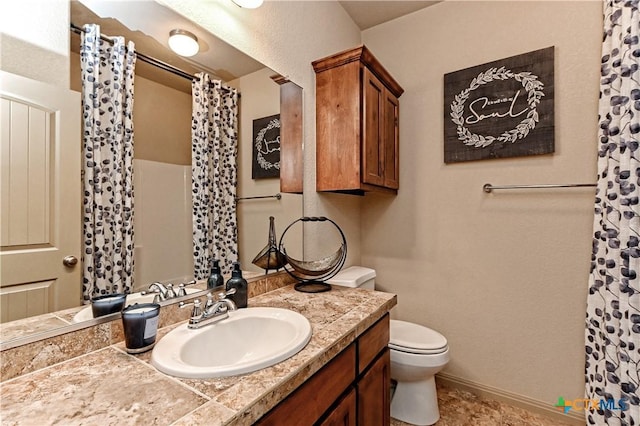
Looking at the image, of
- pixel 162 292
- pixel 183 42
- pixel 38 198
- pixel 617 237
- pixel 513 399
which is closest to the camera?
pixel 38 198

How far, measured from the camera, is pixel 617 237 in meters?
1.40

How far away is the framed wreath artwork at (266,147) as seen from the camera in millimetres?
1466

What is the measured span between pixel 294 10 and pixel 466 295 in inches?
80.8

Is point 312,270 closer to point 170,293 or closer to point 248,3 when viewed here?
→ point 170,293

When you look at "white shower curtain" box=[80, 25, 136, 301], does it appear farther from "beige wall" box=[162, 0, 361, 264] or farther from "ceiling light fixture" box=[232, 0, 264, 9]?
"ceiling light fixture" box=[232, 0, 264, 9]

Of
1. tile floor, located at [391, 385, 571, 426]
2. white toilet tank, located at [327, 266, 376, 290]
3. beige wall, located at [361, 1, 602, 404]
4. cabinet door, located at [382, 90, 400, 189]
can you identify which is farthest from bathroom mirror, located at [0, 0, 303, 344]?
tile floor, located at [391, 385, 571, 426]

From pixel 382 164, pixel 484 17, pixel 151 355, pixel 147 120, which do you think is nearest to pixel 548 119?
pixel 484 17

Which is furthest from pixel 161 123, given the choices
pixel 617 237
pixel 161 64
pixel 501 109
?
pixel 617 237

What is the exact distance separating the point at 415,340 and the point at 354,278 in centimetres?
49

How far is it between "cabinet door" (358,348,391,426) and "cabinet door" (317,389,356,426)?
0.06 meters

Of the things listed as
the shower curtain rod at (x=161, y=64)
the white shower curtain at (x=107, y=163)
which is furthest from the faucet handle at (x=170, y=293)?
the shower curtain rod at (x=161, y=64)

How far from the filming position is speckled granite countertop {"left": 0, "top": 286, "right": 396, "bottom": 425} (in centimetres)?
54

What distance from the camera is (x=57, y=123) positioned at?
0.77 metres

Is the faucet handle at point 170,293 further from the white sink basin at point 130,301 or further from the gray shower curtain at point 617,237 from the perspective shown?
the gray shower curtain at point 617,237
